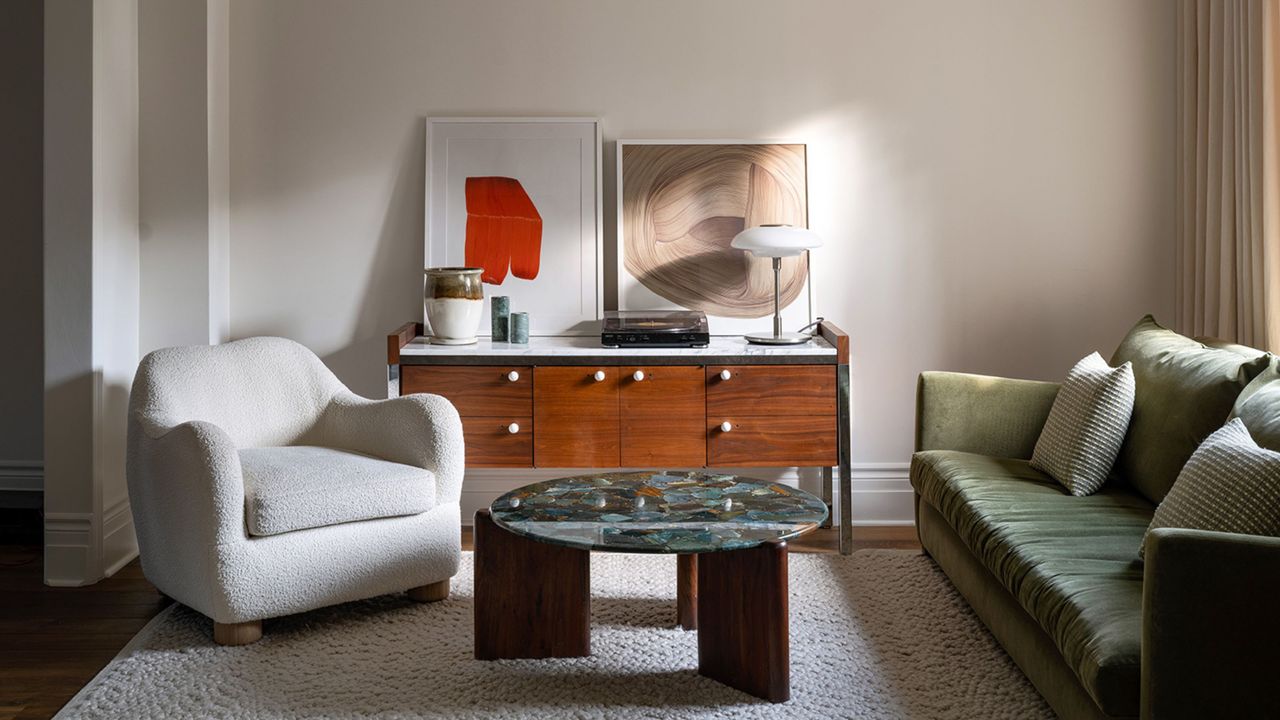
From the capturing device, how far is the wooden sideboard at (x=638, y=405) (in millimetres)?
3822

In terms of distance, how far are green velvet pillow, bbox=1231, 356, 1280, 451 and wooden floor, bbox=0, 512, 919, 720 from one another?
4.92 ft

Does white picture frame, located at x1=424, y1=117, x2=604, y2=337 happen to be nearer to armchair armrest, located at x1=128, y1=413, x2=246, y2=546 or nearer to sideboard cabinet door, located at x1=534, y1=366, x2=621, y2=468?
sideboard cabinet door, located at x1=534, y1=366, x2=621, y2=468

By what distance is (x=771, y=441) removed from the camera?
3.85 m

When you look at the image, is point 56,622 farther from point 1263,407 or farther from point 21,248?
point 1263,407

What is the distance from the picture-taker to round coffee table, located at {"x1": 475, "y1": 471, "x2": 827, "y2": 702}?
2590 millimetres

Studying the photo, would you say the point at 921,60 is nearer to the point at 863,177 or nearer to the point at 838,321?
the point at 863,177

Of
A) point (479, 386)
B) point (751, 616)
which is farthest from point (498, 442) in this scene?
point (751, 616)

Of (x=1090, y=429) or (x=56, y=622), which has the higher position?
(x=1090, y=429)

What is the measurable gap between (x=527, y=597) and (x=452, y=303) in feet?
4.51

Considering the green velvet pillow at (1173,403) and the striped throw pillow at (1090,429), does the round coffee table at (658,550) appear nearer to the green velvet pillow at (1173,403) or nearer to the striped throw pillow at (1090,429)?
the striped throw pillow at (1090,429)

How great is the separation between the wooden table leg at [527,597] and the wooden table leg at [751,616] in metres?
0.35


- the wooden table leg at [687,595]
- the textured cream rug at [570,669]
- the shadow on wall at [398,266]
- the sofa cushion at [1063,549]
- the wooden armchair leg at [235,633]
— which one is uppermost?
the shadow on wall at [398,266]

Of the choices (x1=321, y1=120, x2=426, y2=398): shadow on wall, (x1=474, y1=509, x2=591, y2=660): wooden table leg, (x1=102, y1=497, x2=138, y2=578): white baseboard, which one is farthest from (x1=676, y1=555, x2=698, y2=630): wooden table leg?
(x1=102, y1=497, x2=138, y2=578): white baseboard

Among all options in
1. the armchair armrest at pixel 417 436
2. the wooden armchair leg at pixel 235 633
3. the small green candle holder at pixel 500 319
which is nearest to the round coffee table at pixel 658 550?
the armchair armrest at pixel 417 436
